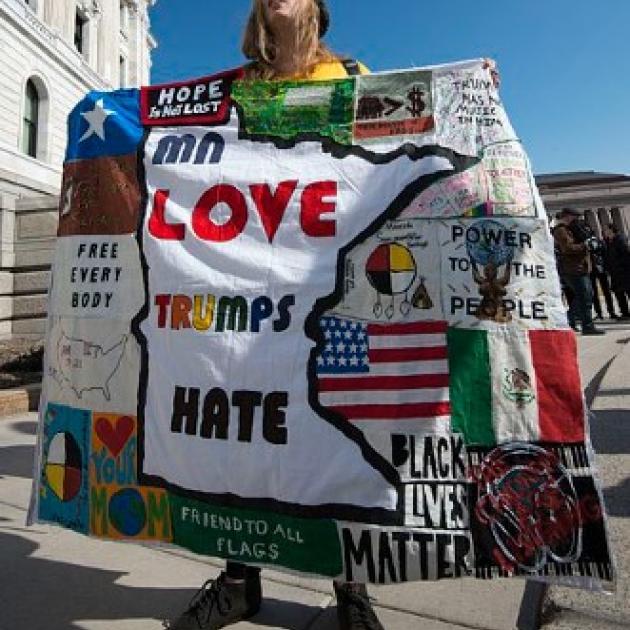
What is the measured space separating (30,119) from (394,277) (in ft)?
79.8

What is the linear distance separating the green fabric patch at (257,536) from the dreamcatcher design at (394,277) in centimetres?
57

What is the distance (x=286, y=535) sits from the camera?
4.76 feet

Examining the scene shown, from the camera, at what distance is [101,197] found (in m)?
1.85

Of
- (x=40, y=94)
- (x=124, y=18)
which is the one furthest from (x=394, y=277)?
(x=124, y=18)

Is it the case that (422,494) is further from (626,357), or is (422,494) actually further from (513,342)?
(626,357)

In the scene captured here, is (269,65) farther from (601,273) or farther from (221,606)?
(601,273)

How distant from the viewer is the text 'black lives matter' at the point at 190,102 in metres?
1.83

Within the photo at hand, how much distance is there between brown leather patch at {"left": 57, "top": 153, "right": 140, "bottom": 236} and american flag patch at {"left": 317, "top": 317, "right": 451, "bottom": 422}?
2.53 ft

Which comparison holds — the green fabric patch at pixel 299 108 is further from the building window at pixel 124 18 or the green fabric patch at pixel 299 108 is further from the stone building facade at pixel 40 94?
the building window at pixel 124 18

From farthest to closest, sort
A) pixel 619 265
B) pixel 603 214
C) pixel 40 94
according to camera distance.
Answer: pixel 603 214 < pixel 40 94 < pixel 619 265

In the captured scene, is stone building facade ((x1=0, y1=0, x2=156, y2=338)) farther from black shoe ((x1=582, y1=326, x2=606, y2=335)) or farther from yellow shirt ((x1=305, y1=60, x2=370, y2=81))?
yellow shirt ((x1=305, y1=60, x2=370, y2=81))

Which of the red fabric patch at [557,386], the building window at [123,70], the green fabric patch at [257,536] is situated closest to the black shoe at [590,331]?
the red fabric patch at [557,386]

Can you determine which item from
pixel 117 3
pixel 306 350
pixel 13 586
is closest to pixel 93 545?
pixel 13 586

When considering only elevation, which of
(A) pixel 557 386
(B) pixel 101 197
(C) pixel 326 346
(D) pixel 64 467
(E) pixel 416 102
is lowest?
(D) pixel 64 467
